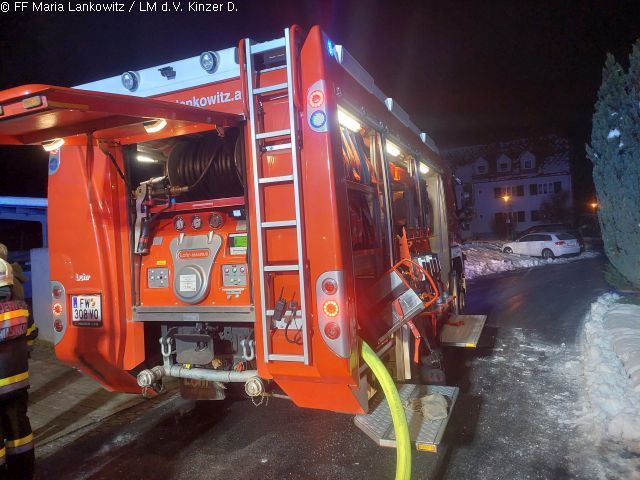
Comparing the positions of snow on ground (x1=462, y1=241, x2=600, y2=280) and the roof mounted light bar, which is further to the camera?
snow on ground (x1=462, y1=241, x2=600, y2=280)

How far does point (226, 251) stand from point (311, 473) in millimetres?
1900

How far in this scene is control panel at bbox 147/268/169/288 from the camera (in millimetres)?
3932

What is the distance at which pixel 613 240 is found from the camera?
993 centimetres

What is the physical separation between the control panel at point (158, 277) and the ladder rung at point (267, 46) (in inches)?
78.0

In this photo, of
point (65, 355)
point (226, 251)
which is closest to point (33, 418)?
point (65, 355)

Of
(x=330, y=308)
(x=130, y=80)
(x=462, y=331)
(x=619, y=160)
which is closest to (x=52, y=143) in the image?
(x=130, y=80)

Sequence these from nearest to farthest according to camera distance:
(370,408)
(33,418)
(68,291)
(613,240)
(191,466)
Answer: (370,408), (191,466), (68,291), (33,418), (613,240)

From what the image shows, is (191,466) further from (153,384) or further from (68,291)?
(68,291)

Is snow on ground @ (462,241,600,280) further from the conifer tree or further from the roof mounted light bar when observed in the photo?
the roof mounted light bar

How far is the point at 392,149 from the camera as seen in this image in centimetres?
502

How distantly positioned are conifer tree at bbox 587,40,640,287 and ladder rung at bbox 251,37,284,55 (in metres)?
8.80

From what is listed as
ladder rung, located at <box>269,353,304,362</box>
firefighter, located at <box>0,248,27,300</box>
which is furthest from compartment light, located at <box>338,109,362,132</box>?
firefighter, located at <box>0,248,27,300</box>

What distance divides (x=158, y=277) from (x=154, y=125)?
1410 millimetres

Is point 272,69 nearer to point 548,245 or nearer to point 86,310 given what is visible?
point 86,310
